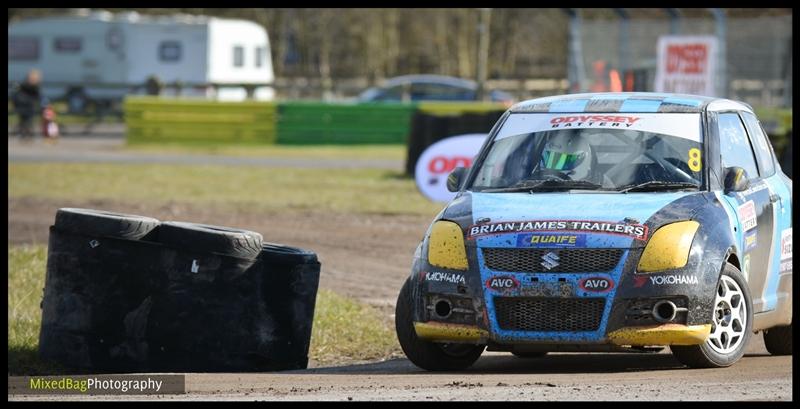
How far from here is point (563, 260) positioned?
7652 millimetres

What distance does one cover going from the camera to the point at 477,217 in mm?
7984

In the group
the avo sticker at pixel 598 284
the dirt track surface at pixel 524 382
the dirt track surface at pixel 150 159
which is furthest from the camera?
the dirt track surface at pixel 150 159

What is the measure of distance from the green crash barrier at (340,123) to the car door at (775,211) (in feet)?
85.0

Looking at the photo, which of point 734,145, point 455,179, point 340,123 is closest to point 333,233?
point 455,179

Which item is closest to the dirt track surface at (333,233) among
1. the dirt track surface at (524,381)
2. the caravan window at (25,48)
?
the dirt track surface at (524,381)

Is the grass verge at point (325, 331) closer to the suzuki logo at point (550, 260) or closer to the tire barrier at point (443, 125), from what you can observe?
the suzuki logo at point (550, 260)

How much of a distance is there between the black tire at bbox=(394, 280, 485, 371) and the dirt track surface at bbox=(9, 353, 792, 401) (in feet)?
0.29

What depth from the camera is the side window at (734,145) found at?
8680 millimetres

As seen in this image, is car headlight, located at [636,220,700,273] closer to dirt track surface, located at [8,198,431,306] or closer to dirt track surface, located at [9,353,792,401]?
dirt track surface, located at [9,353,792,401]

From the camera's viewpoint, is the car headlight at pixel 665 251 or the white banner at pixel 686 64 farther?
the white banner at pixel 686 64

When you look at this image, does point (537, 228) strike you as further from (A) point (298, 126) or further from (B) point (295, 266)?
(A) point (298, 126)
